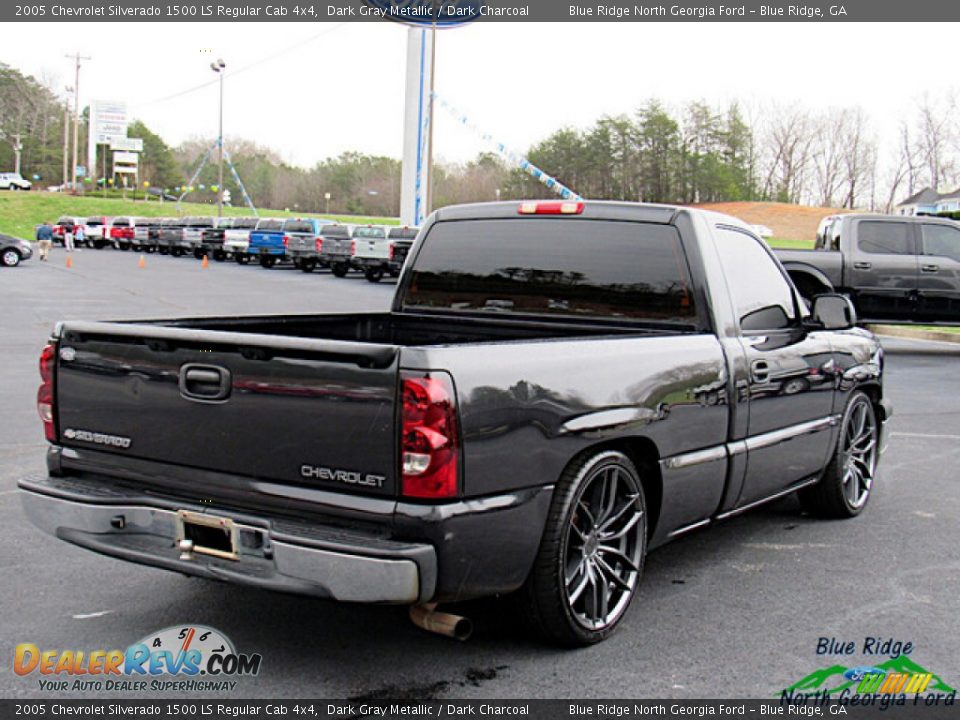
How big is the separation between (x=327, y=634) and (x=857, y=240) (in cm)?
1437

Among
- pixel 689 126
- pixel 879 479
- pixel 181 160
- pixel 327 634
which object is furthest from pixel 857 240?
pixel 181 160

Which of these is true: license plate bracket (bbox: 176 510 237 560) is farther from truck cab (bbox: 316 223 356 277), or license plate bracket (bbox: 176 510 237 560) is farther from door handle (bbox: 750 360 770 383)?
truck cab (bbox: 316 223 356 277)

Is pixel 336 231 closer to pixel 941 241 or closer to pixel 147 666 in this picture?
pixel 941 241

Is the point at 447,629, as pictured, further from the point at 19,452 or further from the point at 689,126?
the point at 689,126

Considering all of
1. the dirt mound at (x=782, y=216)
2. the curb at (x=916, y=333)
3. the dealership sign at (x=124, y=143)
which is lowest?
the curb at (x=916, y=333)

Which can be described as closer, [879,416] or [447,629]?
[447,629]

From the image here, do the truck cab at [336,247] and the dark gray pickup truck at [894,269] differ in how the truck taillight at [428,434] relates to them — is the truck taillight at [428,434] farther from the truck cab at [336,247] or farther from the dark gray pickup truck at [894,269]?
the truck cab at [336,247]

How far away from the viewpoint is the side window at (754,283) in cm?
532

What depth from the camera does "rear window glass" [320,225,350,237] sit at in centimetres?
3588

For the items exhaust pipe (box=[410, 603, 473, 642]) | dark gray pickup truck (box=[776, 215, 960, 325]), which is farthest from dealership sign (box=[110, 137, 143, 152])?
exhaust pipe (box=[410, 603, 473, 642])

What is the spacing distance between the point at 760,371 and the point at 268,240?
36.3 metres

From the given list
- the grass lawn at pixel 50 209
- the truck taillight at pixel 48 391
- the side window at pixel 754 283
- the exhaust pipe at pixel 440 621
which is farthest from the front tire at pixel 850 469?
the grass lawn at pixel 50 209

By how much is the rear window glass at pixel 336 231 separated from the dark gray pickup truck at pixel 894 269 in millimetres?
21586

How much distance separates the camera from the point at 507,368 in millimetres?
3719
